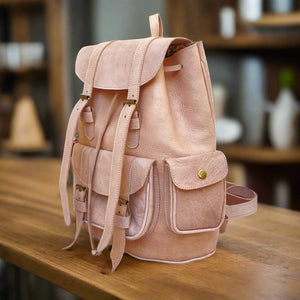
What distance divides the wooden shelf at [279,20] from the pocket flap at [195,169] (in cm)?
146

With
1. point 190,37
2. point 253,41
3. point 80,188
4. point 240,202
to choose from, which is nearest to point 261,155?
point 253,41

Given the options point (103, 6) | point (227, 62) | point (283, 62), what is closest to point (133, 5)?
point (103, 6)

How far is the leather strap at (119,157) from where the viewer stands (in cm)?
70

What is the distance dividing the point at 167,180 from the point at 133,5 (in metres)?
2.30

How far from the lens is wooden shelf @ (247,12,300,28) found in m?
2.01

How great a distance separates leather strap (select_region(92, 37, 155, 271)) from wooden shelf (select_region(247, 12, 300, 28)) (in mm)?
1453

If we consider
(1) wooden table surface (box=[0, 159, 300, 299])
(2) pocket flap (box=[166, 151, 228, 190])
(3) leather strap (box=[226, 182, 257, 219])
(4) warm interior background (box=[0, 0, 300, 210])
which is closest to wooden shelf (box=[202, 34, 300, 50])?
(4) warm interior background (box=[0, 0, 300, 210])

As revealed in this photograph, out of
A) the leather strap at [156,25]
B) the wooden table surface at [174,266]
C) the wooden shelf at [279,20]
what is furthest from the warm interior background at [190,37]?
the leather strap at [156,25]

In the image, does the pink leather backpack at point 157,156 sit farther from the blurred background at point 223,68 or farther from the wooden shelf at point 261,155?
the wooden shelf at point 261,155

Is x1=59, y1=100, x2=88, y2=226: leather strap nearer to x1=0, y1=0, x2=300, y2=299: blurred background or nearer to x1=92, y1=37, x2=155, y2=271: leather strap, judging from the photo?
x1=92, y1=37, x2=155, y2=271: leather strap

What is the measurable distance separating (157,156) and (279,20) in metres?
1.52

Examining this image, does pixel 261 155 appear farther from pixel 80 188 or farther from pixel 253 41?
pixel 80 188

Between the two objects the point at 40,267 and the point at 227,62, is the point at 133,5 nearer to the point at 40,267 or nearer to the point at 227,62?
the point at 227,62

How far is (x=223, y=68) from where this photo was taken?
2416mm
